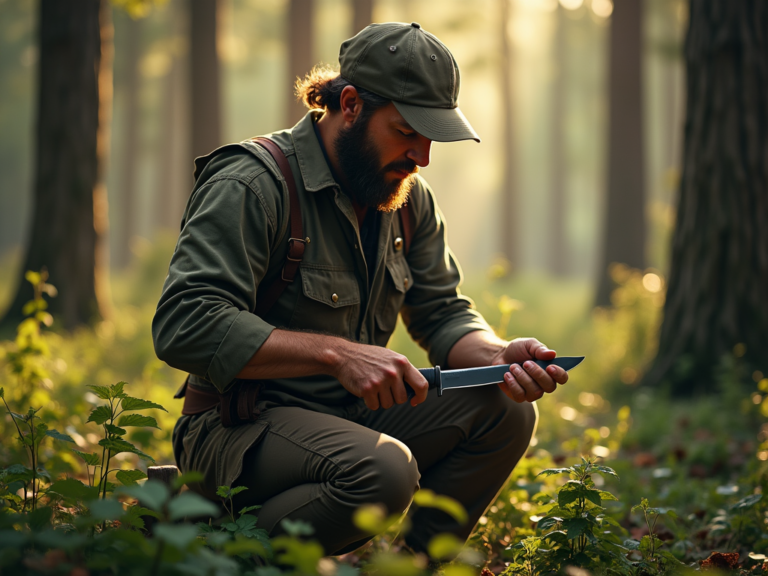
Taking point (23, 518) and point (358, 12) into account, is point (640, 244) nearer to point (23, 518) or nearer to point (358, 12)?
point (358, 12)

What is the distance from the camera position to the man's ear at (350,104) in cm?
279

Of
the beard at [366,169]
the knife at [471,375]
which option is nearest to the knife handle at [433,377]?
the knife at [471,375]

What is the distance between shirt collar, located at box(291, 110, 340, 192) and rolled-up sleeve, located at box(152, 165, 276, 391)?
26cm

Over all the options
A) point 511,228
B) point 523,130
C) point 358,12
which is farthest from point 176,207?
point 523,130

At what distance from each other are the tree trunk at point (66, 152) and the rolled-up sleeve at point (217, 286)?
659 cm

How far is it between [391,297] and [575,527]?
1.24m

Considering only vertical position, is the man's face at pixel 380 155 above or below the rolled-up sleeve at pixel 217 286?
above

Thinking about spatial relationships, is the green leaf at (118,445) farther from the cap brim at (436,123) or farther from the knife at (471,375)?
the cap brim at (436,123)

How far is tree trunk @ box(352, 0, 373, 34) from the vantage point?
12.9 m

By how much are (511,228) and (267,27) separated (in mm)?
9927

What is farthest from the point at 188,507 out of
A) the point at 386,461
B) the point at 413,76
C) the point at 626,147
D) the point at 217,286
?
the point at 626,147

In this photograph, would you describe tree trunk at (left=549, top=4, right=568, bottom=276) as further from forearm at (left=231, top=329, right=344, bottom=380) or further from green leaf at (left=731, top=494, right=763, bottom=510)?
forearm at (left=231, top=329, right=344, bottom=380)

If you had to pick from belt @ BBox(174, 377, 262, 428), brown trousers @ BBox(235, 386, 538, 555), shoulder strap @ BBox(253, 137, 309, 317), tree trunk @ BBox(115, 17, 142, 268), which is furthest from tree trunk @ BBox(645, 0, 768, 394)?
tree trunk @ BBox(115, 17, 142, 268)

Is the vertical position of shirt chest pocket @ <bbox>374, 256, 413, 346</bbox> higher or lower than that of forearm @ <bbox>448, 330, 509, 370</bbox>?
higher
